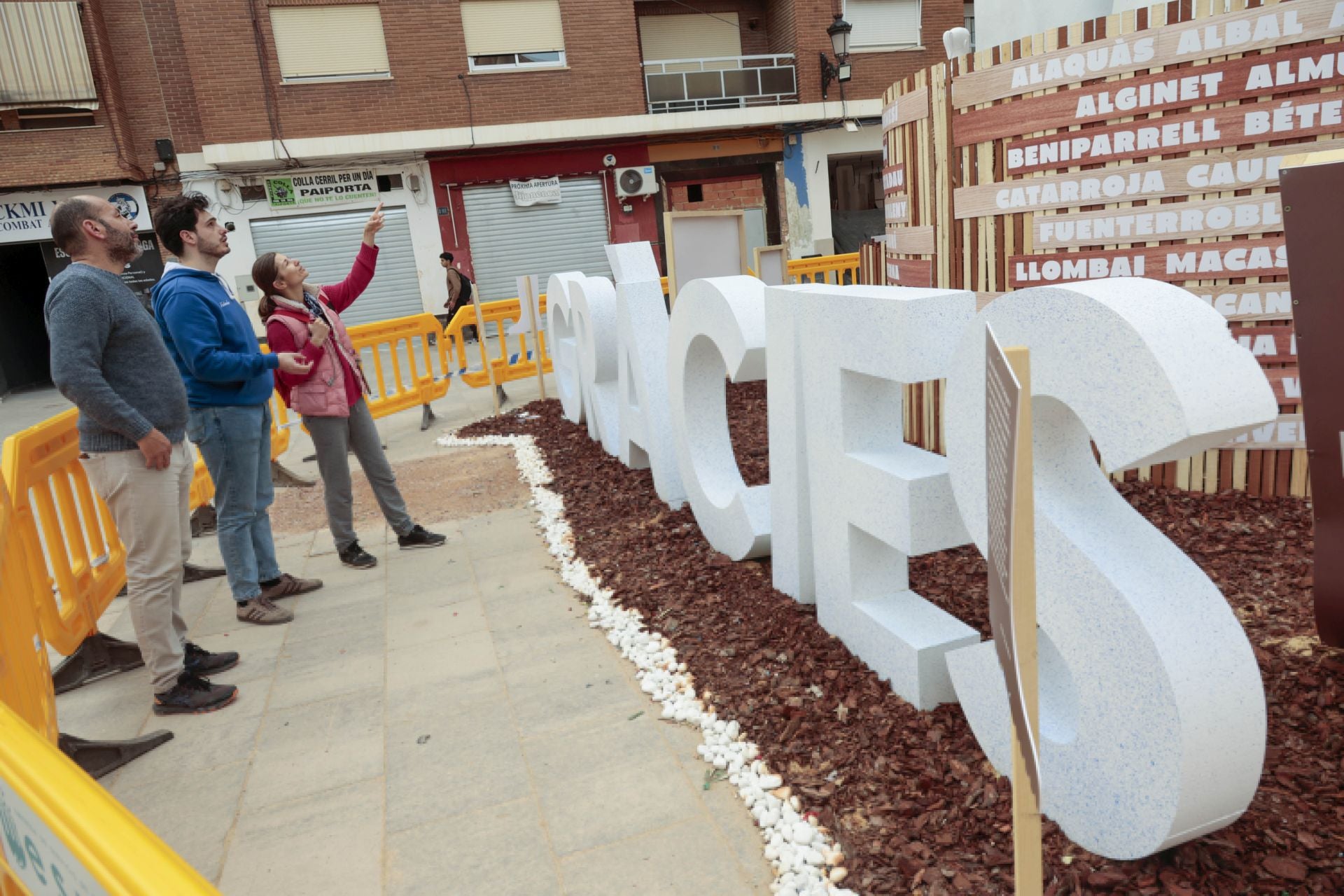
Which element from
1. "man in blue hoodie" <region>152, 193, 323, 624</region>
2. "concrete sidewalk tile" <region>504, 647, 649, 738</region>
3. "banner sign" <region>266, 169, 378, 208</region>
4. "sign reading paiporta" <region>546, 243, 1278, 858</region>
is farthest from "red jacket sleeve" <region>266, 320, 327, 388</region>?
"banner sign" <region>266, 169, 378, 208</region>

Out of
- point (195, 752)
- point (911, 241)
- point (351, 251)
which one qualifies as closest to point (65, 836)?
point (195, 752)

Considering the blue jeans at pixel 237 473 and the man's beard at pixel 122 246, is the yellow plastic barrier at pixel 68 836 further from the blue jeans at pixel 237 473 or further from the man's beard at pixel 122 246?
the blue jeans at pixel 237 473

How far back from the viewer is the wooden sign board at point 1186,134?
3871 mm

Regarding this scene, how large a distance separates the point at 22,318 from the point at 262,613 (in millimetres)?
18714

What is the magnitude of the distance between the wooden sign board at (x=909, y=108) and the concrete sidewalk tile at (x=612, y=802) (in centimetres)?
438

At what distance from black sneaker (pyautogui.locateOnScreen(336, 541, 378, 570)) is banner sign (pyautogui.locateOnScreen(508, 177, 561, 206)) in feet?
53.8

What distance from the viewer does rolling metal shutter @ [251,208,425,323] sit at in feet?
63.5

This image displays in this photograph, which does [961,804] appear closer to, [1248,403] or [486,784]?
[1248,403]

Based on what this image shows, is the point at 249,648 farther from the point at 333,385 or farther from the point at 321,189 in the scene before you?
the point at 321,189

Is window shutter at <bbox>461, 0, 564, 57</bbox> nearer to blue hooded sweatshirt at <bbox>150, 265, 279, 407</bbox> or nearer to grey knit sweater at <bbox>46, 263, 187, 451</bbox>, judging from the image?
blue hooded sweatshirt at <bbox>150, 265, 279, 407</bbox>

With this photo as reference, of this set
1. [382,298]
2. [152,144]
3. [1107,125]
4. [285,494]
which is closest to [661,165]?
[382,298]

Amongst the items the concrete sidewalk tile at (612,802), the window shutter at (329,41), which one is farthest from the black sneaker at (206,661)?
the window shutter at (329,41)

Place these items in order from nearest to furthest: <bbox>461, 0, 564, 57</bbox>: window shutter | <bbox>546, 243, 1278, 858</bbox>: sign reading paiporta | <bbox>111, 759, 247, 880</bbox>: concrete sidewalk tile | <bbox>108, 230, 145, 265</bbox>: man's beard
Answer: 1. <bbox>546, 243, 1278, 858</bbox>: sign reading paiporta
2. <bbox>111, 759, 247, 880</bbox>: concrete sidewalk tile
3. <bbox>108, 230, 145, 265</bbox>: man's beard
4. <bbox>461, 0, 564, 57</bbox>: window shutter

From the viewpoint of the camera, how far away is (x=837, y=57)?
2078 cm
